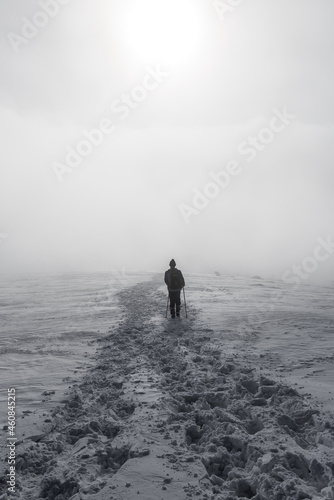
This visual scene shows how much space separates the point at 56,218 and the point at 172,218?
183 feet

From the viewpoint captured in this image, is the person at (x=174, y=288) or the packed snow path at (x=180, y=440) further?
the person at (x=174, y=288)

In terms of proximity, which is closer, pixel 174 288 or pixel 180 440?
pixel 180 440

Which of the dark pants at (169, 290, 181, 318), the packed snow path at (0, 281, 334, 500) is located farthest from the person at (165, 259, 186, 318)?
the packed snow path at (0, 281, 334, 500)

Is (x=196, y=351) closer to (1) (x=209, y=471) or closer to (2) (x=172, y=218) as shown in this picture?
(1) (x=209, y=471)

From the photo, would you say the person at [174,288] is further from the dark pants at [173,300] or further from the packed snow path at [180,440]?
the packed snow path at [180,440]

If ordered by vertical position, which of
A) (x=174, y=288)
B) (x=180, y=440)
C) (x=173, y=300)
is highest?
(x=174, y=288)

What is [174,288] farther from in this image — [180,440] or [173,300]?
[180,440]

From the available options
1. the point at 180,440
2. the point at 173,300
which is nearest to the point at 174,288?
the point at 173,300

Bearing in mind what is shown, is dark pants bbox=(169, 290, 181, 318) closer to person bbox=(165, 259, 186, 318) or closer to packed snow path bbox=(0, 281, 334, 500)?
person bbox=(165, 259, 186, 318)

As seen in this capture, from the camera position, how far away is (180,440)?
525cm

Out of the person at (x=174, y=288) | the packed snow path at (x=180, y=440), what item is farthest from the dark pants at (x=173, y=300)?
the packed snow path at (x=180, y=440)

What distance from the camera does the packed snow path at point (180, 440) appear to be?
4.17m

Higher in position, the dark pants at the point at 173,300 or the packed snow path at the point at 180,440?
the dark pants at the point at 173,300

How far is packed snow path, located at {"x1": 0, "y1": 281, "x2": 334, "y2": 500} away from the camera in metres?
4.17
